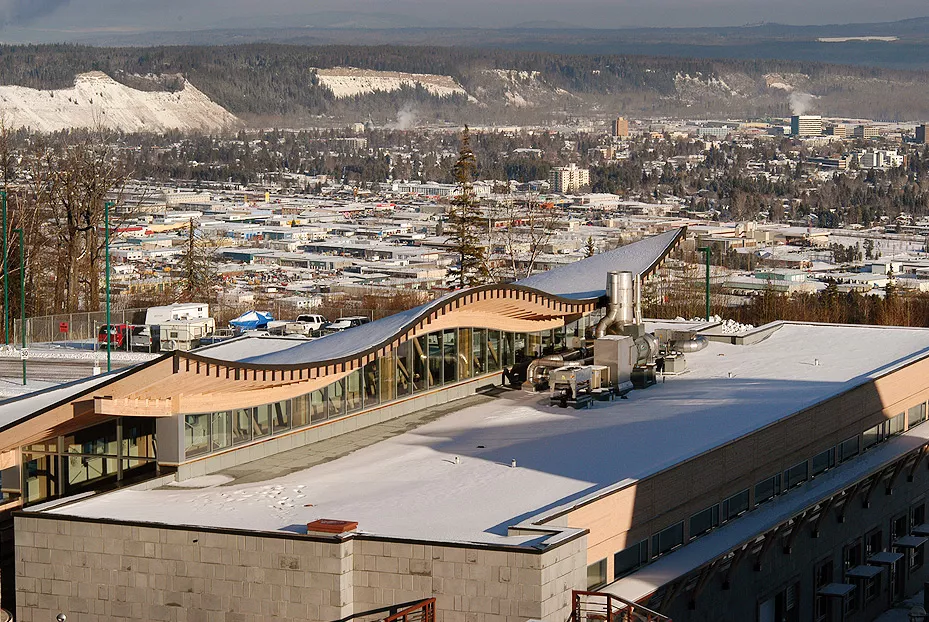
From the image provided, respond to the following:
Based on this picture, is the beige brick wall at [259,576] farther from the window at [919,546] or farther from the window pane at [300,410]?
the window at [919,546]

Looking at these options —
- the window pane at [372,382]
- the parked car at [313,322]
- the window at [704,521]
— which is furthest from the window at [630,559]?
the parked car at [313,322]

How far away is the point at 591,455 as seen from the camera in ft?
87.9

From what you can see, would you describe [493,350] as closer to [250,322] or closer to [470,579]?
[470,579]

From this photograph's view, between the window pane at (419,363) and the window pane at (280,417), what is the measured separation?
13.3 ft

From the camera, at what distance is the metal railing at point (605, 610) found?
2061cm

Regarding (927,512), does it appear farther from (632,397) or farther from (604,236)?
(604,236)

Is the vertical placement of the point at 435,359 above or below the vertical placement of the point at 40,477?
above

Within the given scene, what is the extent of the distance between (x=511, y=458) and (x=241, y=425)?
14.3 ft

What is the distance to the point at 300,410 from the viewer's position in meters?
27.4

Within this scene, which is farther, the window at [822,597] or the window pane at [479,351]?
the window pane at [479,351]

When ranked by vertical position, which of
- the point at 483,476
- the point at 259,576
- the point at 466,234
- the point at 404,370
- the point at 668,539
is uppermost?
the point at 466,234

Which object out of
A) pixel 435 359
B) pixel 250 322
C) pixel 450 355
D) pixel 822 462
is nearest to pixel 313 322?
pixel 250 322

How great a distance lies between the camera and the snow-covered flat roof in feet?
73.4

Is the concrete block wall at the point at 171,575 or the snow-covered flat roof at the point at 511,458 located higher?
the snow-covered flat roof at the point at 511,458
